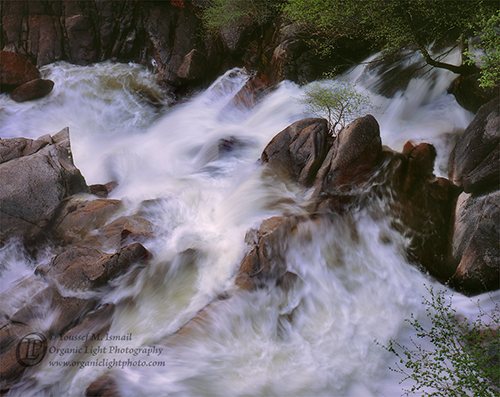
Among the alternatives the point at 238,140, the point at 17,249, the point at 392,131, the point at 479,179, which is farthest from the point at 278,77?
the point at 17,249

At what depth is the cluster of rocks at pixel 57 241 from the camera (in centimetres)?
577

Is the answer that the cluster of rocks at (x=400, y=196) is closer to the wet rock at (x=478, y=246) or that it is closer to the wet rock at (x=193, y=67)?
the wet rock at (x=478, y=246)

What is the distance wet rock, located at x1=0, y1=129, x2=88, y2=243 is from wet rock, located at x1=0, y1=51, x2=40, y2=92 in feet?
19.3

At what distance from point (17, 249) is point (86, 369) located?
10.5ft

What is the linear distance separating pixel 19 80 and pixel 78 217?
7889 mm

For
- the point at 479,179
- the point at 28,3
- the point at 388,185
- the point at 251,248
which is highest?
the point at 28,3

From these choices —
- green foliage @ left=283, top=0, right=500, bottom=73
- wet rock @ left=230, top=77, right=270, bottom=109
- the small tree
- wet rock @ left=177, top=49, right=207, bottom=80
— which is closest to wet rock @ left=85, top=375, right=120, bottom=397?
the small tree

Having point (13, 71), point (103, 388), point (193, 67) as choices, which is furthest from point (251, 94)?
point (103, 388)

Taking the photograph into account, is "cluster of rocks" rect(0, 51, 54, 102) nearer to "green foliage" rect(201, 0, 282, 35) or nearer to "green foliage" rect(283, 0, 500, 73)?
"green foliage" rect(201, 0, 282, 35)

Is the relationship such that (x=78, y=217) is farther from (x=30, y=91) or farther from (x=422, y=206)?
(x=30, y=91)

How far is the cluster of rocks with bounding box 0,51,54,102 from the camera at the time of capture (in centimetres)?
1180

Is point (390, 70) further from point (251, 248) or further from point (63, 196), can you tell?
point (63, 196)

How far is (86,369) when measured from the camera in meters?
5.41

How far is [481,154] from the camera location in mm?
6652
